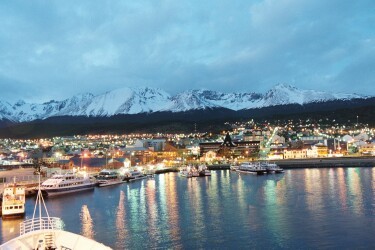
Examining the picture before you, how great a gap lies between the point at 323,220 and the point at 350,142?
58254 millimetres

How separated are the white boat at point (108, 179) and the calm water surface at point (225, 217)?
5.08 metres

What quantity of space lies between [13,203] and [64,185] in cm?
903

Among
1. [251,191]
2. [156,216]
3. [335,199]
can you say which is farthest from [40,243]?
[251,191]

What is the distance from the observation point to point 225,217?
59.4 ft

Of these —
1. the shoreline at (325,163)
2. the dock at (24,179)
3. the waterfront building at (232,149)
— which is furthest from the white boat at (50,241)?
the waterfront building at (232,149)

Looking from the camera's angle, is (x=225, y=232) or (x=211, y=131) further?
(x=211, y=131)

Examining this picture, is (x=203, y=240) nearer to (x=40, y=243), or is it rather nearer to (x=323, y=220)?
(x=323, y=220)

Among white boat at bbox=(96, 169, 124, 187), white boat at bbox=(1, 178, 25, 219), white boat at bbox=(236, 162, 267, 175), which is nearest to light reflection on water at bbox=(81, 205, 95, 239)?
white boat at bbox=(1, 178, 25, 219)

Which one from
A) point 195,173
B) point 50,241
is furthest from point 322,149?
A: point 50,241

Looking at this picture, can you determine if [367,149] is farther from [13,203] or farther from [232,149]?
[13,203]

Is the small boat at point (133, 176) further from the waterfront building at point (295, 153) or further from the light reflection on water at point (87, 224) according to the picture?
the waterfront building at point (295, 153)

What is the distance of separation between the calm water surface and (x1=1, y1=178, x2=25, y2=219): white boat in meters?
1.02

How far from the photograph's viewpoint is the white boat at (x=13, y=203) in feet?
62.3

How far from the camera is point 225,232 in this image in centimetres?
1530
